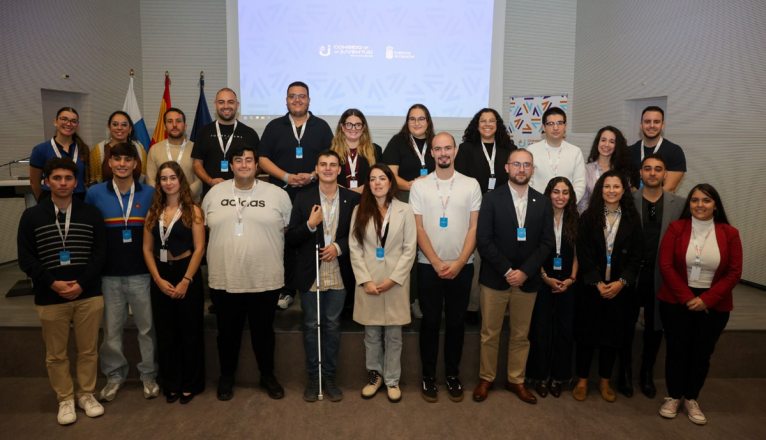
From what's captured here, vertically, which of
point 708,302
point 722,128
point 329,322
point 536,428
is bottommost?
point 536,428

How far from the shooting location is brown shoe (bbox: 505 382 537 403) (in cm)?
358

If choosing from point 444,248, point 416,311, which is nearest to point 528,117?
point 416,311

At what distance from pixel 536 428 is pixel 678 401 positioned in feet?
3.69

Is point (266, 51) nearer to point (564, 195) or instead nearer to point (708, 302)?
point (564, 195)

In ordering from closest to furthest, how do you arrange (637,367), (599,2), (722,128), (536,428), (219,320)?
(536,428) < (219,320) < (637,367) < (722,128) < (599,2)

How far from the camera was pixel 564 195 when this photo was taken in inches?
138

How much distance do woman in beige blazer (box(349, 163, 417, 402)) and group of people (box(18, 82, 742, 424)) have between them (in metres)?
0.01

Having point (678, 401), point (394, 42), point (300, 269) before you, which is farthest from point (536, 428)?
point (394, 42)

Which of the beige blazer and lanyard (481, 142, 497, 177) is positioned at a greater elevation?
lanyard (481, 142, 497, 177)

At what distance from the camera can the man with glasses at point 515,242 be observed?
3.40m

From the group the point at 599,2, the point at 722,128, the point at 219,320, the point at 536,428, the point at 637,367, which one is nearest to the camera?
the point at 536,428

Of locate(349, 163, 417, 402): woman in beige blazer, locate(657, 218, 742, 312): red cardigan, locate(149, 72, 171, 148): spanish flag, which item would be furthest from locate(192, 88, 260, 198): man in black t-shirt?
locate(657, 218, 742, 312): red cardigan

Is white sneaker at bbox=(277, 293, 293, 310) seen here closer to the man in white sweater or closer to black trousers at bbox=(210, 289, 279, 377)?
black trousers at bbox=(210, 289, 279, 377)

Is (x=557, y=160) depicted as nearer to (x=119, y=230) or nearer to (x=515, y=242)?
(x=515, y=242)
